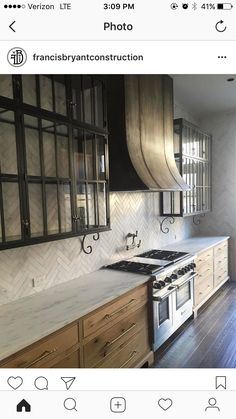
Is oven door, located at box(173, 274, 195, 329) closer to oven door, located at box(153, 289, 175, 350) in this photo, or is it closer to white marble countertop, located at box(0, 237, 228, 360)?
oven door, located at box(153, 289, 175, 350)

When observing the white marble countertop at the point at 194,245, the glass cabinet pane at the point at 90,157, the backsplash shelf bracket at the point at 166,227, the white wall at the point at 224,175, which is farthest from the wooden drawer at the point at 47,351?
the white wall at the point at 224,175

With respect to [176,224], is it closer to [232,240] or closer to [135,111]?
[232,240]

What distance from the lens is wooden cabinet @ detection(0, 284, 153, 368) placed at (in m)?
1.13

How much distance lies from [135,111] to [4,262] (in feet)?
4.83

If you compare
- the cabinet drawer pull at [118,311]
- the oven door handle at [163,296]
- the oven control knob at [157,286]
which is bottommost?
the oven door handle at [163,296]

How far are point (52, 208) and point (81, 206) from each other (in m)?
0.21

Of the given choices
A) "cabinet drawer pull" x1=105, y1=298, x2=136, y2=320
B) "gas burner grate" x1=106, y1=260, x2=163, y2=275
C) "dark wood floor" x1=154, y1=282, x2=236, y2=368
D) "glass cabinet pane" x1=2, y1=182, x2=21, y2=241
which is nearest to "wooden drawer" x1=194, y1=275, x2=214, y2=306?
"dark wood floor" x1=154, y1=282, x2=236, y2=368

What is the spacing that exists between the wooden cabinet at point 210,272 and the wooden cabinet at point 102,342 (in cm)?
112

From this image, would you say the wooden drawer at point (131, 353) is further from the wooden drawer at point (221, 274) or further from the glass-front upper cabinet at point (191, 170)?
the wooden drawer at point (221, 274)

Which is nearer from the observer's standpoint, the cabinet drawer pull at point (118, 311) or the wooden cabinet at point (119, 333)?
the wooden cabinet at point (119, 333)

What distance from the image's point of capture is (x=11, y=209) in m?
1.41

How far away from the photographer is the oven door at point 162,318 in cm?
200
